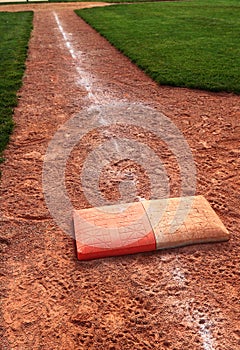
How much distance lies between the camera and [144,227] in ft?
10.0

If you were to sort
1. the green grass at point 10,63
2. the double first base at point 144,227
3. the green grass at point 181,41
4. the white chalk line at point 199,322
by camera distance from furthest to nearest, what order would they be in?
the green grass at point 181,41 → the green grass at point 10,63 → the double first base at point 144,227 → the white chalk line at point 199,322

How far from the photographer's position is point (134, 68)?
781 centimetres

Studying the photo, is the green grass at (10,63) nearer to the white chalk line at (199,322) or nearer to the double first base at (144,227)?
the double first base at (144,227)

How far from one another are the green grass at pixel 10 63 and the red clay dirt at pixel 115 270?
24 centimetres

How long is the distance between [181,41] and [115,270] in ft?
28.6

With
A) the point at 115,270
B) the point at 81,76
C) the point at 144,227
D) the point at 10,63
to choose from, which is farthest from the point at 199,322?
the point at 10,63

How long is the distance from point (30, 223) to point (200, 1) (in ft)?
70.1

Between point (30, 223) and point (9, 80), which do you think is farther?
point (9, 80)

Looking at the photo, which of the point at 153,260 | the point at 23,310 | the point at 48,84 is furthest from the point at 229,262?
the point at 48,84

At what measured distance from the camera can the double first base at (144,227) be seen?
2.87 meters

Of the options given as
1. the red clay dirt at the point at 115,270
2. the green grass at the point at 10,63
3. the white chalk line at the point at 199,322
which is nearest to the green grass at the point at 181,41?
the red clay dirt at the point at 115,270

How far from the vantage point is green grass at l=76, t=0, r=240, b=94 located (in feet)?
22.5

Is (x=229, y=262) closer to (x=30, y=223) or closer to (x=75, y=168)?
(x=30, y=223)

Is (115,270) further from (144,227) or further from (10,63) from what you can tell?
(10,63)
